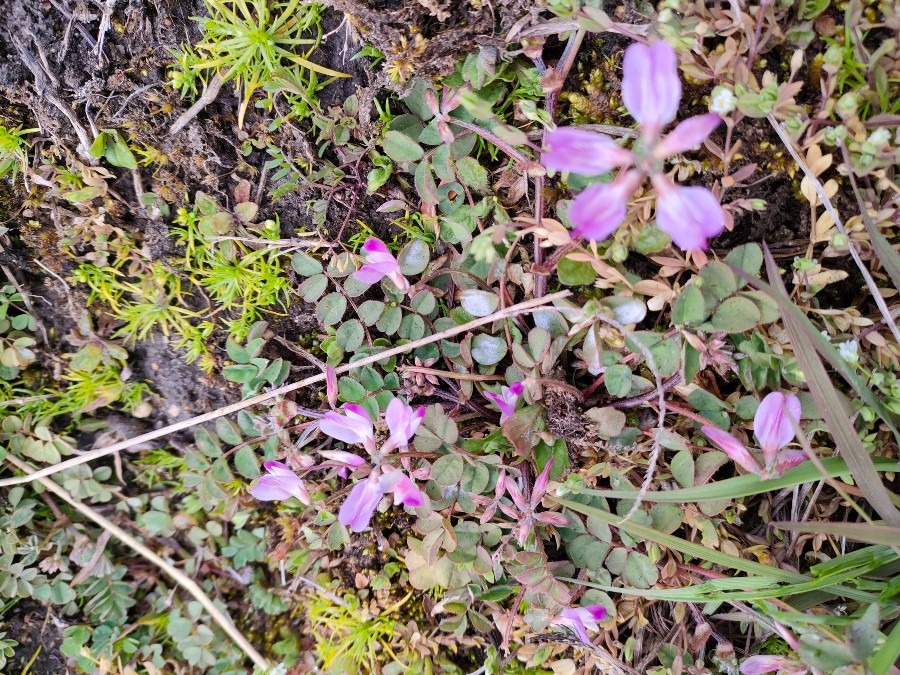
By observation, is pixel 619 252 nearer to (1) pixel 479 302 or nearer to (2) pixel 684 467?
(1) pixel 479 302

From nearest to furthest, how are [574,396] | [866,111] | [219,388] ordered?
[866,111], [574,396], [219,388]

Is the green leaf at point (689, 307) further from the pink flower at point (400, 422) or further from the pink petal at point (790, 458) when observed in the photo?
the pink flower at point (400, 422)

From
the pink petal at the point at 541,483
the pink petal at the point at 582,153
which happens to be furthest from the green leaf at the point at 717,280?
the pink petal at the point at 541,483

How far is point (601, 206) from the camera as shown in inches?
40.2

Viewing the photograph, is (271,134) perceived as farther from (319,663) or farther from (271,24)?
(319,663)

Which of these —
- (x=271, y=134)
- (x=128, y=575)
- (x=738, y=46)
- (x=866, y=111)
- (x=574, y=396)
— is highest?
(x=738, y=46)

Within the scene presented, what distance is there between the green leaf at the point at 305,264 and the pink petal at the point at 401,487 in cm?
58

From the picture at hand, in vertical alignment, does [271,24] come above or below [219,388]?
above

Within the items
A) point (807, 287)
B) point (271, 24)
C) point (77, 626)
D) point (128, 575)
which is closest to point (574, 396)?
point (807, 287)

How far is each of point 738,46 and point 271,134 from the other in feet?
3.77

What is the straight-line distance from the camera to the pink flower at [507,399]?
150 cm

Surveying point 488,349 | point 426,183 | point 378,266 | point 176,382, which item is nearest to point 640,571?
point 488,349

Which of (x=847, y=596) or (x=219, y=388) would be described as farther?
(x=219, y=388)

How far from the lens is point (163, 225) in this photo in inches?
70.1
